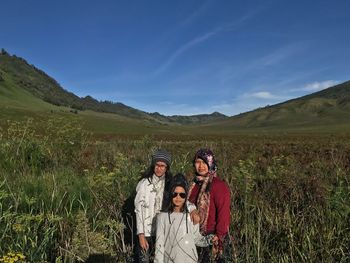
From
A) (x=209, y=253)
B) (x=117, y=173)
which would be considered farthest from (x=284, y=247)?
(x=117, y=173)

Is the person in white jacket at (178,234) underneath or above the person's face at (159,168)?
underneath

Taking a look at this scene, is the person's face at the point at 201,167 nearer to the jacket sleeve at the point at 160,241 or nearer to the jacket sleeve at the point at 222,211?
the jacket sleeve at the point at 222,211

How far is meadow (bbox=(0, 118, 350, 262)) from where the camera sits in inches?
193

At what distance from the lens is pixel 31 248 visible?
4914 mm

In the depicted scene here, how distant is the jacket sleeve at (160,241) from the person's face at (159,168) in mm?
575

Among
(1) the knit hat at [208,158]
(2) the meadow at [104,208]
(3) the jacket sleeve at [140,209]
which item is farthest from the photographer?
(3) the jacket sleeve at [140,209]

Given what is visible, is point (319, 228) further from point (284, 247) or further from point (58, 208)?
point (58, 208)

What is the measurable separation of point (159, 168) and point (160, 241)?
864mm

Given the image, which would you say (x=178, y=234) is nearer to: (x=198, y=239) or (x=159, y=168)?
(x=198, y=239)

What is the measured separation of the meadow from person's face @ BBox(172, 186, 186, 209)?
0.74 m

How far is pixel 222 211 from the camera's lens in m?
4.62

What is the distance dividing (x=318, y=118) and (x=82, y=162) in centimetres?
19890

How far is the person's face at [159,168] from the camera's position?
5066 mm

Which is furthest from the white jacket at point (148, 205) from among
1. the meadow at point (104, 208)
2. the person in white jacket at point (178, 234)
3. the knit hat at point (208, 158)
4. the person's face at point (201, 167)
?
the knit hat at point (208, 158)
